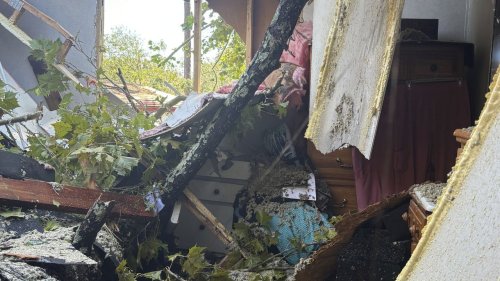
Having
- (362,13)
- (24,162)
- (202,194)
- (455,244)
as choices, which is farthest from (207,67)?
(455,244)

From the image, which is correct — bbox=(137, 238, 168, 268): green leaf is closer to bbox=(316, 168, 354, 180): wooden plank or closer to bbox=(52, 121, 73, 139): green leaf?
bbox=(52, 121, 73, 139): green leaf

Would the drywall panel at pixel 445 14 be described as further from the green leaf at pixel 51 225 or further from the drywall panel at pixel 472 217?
the drywall panel at pixel 472 217

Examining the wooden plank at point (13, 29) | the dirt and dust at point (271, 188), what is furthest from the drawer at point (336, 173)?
the wooden plank at point (13, 29)

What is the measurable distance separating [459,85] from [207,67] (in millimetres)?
14040

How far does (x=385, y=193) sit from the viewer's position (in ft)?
11.3

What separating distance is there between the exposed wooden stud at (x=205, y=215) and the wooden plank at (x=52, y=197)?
641mm

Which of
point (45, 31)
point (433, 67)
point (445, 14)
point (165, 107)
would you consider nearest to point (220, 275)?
point (433, 67)

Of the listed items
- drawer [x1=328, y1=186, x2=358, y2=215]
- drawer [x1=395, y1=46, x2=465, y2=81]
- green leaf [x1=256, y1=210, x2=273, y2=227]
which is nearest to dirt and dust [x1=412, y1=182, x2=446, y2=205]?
drawer [x1=395, y1=46, x2=465, y2=81]

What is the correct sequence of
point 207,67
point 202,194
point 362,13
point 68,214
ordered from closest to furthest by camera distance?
1. point 362,13
2. point 68,214
3. point 202,194
4. point 207,67

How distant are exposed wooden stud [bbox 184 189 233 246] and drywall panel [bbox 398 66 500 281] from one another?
10.3ft

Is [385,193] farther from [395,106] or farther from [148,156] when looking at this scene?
[148,156]

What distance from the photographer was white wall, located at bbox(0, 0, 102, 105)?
331 inches

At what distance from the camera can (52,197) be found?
3510 mm

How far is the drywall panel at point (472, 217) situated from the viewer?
107 centimetres
